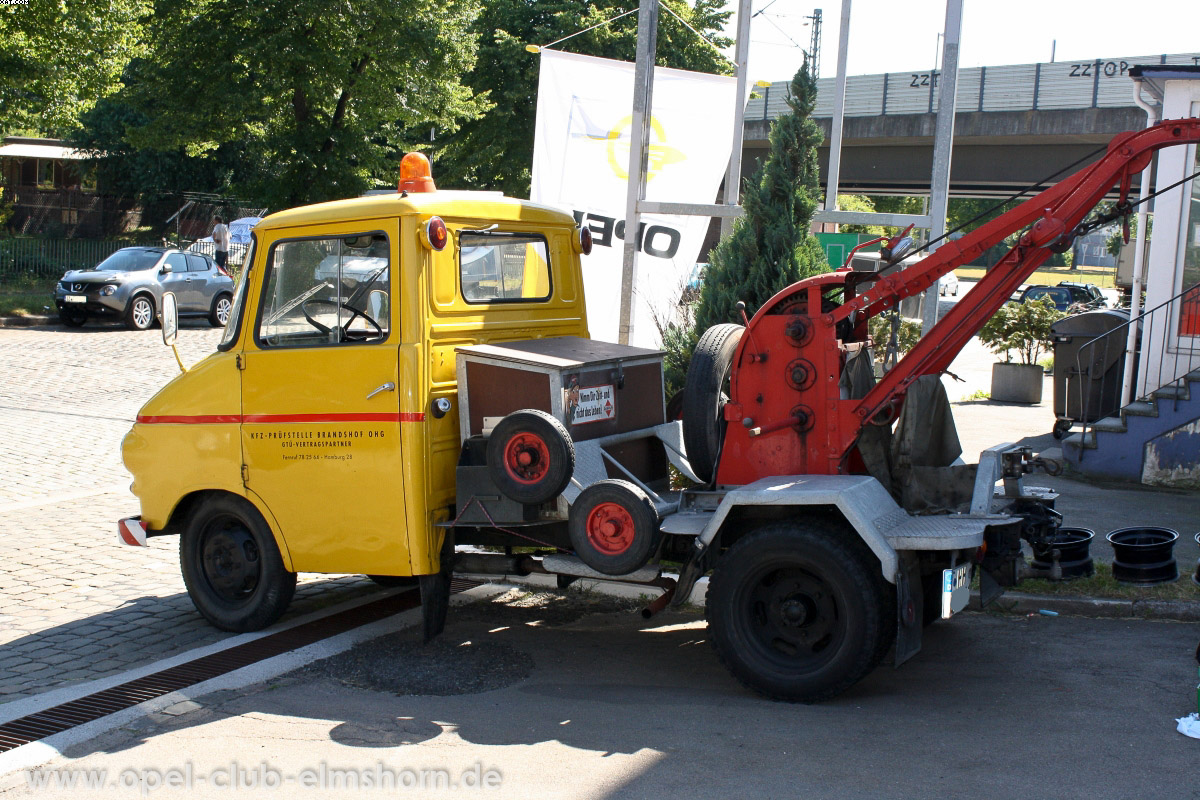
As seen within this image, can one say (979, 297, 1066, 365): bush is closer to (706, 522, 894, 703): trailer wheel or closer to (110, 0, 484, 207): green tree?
(706, 522, 894, 703): trailer wheel

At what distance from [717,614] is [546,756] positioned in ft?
3.77

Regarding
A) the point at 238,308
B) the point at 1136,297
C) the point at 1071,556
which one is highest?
the point at 1136,297

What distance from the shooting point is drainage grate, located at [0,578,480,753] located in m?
5.22

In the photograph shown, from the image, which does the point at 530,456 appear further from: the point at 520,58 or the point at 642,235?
the point at 520,58

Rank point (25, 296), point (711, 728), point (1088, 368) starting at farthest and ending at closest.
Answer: point (25, 296) < point (1088, 368) < point (711, 728)

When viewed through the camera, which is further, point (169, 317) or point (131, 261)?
point (131, 261)

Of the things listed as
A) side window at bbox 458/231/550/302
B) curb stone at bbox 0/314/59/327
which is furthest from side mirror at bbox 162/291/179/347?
curb stone at bbox 0/314/59/327

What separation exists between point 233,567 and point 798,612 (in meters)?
3.48

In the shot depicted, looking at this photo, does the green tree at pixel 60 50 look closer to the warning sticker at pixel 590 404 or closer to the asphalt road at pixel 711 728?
the warning sticker at pixel 590 404

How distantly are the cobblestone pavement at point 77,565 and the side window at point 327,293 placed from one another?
6.40ft

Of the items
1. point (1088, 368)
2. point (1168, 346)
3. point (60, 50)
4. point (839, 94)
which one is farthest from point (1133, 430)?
point (60, 50)

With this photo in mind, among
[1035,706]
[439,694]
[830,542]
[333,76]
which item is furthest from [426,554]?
[333,76]

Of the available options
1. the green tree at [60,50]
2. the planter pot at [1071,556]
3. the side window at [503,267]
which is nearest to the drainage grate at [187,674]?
the side window at [503,267]

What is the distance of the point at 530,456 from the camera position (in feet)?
18.7
